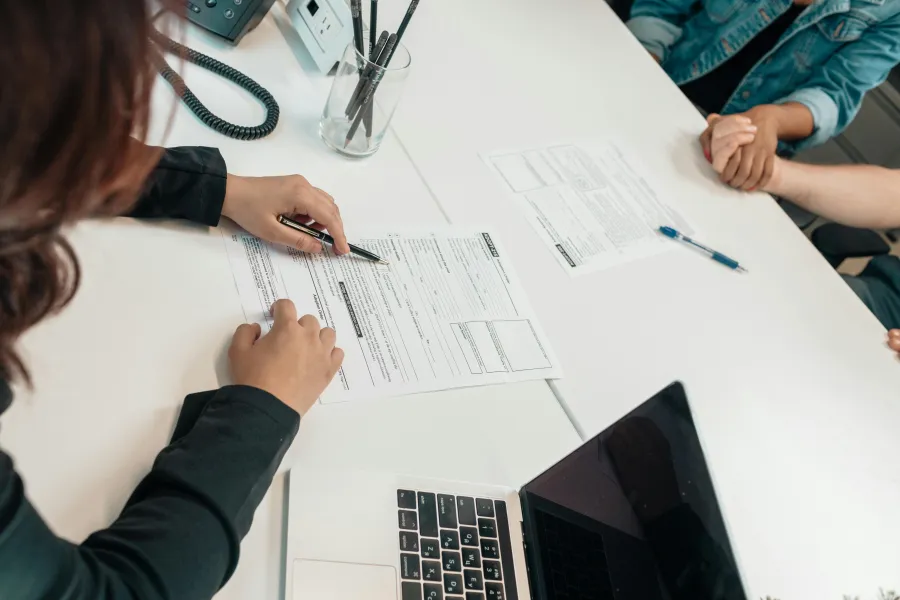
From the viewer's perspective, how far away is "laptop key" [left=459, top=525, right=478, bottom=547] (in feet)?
2.15

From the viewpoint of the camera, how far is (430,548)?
25.2 inches

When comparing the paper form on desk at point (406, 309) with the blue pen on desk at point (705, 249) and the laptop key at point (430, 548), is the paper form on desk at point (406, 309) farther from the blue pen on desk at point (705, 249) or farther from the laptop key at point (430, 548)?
the blue pen on desk at point (705, 249)

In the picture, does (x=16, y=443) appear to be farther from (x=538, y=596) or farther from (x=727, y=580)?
(x=727, y=580)

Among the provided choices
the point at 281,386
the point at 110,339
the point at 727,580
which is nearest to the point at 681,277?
the point at 727,580

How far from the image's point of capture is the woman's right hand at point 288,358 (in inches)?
25.9

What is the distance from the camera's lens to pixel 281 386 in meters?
0.65

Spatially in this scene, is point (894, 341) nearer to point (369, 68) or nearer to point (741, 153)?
point (741, 153)

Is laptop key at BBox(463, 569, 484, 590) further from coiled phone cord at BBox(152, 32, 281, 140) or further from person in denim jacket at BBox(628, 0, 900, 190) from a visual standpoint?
person in denim jacket at BBox(628, 0, 900, 190)

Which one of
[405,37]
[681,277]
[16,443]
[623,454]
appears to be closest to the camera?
[16,443]

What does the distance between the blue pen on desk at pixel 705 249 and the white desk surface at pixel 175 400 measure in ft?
1.42

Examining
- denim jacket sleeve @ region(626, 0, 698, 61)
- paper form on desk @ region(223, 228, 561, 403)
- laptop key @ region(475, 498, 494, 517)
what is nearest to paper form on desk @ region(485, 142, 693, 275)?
paper form on desk @ region(223, 228, 561, 403)

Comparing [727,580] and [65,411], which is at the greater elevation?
[727,580]

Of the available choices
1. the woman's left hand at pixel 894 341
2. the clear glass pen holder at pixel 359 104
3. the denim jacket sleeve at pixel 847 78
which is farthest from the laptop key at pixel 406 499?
the denim jacket sleeve at pixel 847 78

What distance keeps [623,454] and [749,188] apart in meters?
0.81
